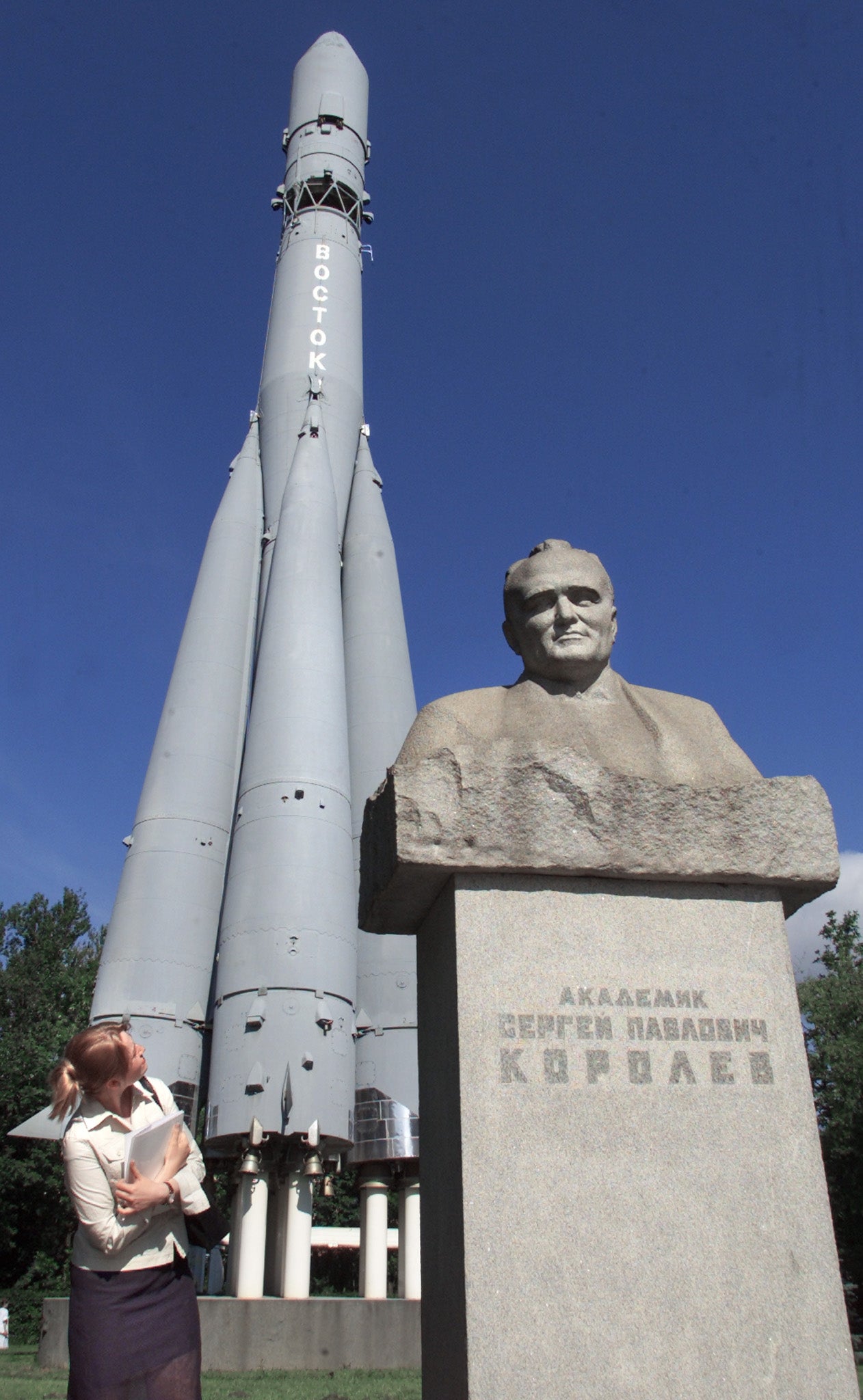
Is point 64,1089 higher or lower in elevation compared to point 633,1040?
lower

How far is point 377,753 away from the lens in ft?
71.5

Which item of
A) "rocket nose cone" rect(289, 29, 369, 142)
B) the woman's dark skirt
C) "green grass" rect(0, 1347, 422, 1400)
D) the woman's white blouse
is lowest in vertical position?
"green grass" rect(0, 1347, 422, 1400)

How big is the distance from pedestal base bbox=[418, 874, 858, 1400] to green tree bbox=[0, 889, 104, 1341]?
20552 millimetres

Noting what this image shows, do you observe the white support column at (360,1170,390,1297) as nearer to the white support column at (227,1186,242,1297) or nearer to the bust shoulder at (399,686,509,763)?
the white support column at (227,1186,242,1297)

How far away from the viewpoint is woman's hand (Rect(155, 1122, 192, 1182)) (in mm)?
3303

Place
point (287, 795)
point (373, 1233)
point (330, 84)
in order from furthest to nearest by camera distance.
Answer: point (330, 84), point (287, 795), point (373, 1233)

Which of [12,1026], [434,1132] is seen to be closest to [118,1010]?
[434,1132]

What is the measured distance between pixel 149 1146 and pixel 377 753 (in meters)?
18.5

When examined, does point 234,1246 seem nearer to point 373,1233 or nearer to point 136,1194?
point 373,1233

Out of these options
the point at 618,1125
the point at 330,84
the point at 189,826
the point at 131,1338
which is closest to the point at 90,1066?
the point at 131,1338

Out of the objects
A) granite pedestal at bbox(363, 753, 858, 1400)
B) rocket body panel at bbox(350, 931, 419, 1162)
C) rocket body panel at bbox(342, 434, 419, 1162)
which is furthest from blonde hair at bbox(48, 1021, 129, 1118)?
rocket body panel at bbox(350, 931, 419, 1162)

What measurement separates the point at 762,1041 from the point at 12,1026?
33.8 meters

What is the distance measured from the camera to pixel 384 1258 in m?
18.5

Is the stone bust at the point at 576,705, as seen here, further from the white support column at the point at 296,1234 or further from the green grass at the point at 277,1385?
the white support column at the point at 296,1234
